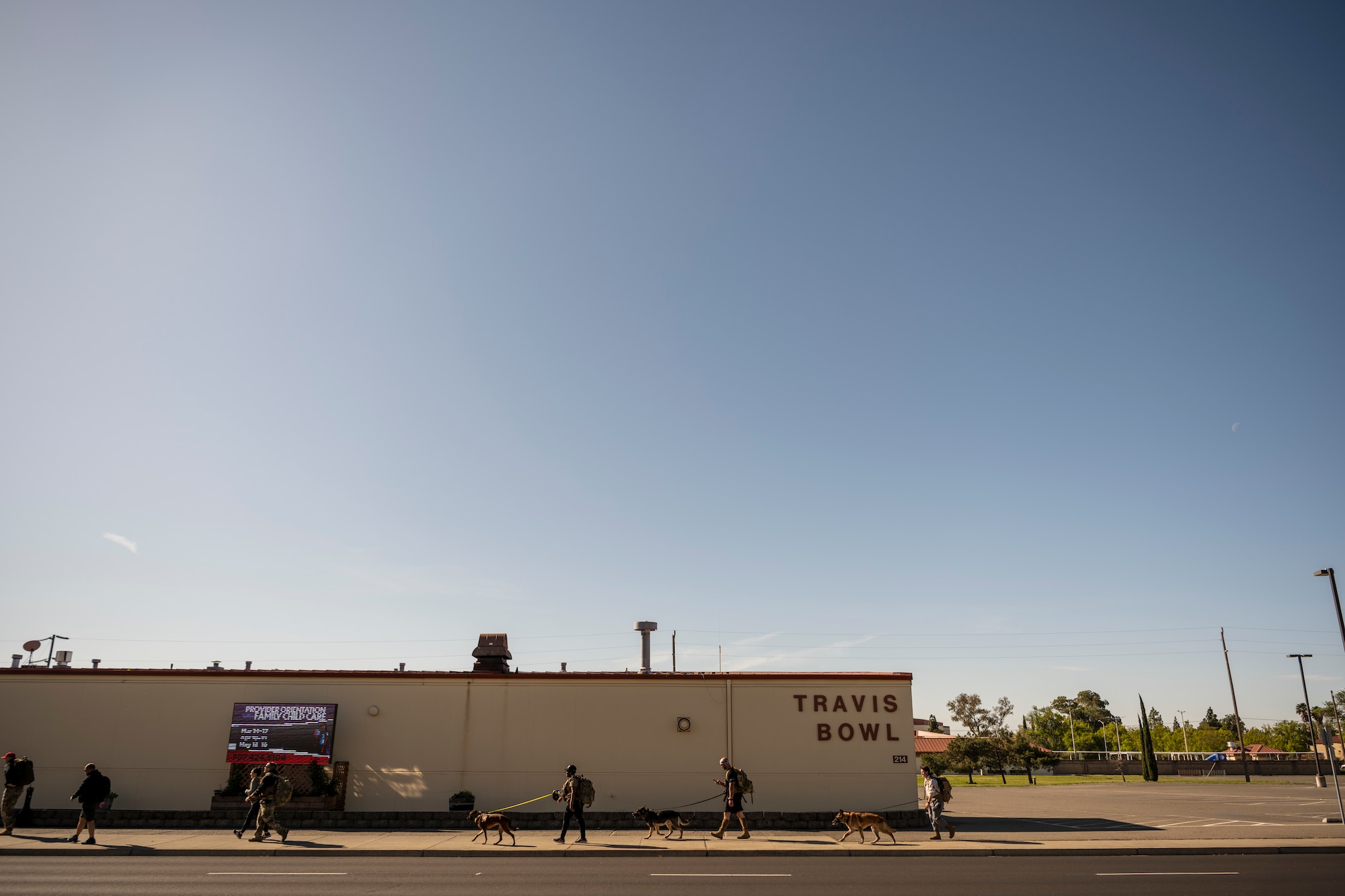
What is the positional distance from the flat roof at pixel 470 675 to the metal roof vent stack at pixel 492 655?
8.28 ft

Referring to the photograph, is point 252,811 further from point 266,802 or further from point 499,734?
point 499,734

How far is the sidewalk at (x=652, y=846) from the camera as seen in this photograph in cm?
1634

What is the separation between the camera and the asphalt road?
40.1 ft

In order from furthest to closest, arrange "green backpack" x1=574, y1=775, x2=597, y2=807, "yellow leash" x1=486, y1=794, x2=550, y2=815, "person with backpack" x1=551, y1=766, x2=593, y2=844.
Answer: "yellow leash" x1=486, y1=794, x2=550, y2=815, "green backpack" x1=574, y1=775, x2=597, y2=807, "person with backpack" x1=551, y1=766, x2=593, y2=844

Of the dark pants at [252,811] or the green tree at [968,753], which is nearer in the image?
the dark pants at [252,811]

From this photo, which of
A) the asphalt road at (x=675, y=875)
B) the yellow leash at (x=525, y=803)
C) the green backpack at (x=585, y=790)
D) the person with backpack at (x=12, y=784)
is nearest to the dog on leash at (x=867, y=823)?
the asphalt road at (x=675, y=875)

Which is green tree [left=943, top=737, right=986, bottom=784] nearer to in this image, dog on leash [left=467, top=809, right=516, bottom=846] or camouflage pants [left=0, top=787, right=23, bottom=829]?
dog on leash [left=467, top=809, right=516, bottom=846]

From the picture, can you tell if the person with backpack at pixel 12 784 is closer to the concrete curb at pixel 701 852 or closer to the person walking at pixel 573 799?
the concrete curb at pixel 701 852

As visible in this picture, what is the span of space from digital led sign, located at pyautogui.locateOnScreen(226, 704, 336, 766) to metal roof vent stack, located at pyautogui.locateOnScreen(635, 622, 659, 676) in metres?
10.4

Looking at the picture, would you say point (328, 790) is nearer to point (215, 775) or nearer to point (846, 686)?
point (215, 775)

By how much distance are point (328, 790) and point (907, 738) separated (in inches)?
653

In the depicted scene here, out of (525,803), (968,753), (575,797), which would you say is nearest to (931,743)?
(968,753)

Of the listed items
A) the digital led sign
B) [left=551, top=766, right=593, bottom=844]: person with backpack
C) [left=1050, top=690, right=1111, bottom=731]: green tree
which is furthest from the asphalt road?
[left=1050, top=690, right=1111, bottom=731]: green tree

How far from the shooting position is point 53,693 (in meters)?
23.1
